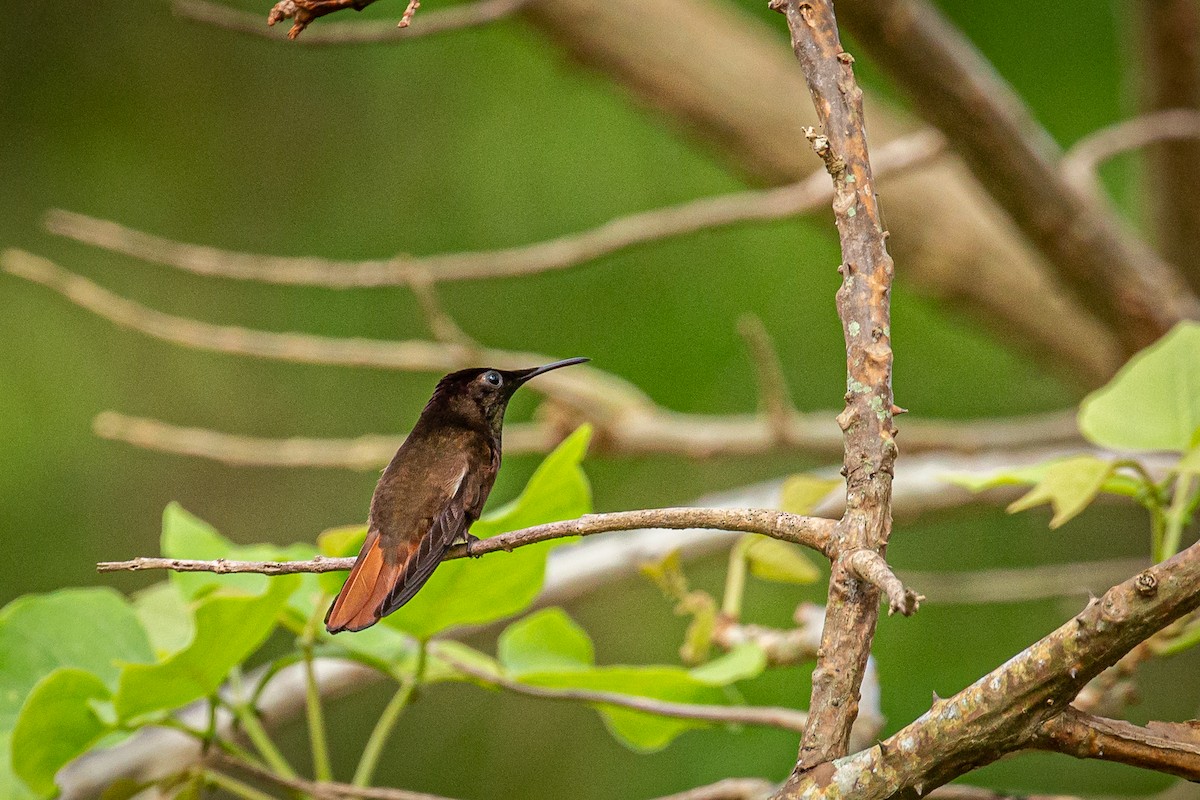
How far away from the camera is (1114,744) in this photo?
2.12 feet

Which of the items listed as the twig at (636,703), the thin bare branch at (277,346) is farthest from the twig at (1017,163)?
the twig at (636,703)

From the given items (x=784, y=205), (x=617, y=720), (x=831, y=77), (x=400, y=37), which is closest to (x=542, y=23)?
(x=784, y=205)

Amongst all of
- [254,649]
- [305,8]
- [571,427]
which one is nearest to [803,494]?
[254,649]

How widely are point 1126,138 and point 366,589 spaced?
190cm

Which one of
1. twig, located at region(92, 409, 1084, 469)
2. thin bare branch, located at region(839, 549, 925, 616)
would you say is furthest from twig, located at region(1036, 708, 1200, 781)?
twig, located at region(92, 409, 1084, 469)

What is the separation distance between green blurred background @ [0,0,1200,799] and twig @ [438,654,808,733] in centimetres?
229

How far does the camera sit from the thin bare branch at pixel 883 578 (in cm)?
52

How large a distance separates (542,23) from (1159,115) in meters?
1.31

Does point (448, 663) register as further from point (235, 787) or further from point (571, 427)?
point (571, 427)

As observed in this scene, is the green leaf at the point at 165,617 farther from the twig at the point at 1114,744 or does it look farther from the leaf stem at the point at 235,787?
the twig at the point at 1114,744

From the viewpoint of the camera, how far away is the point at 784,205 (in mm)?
2025

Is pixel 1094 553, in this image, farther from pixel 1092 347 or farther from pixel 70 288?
pixel 70 288

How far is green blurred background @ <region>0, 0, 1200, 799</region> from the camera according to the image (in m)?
3.72

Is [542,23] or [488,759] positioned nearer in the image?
[542,23]
